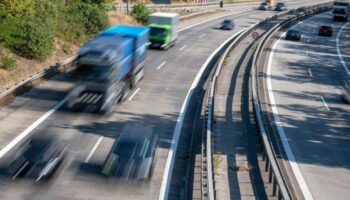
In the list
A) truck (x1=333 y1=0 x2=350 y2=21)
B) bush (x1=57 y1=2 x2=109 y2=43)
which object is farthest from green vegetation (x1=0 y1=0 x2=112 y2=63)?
truck (x1=333 y1=0 x2=350 y2=21)

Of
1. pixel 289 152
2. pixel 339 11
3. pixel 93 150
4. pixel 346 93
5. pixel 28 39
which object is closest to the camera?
pixel 93 150

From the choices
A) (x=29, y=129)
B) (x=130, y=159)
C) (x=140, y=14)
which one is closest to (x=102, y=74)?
(x=29, y=129)

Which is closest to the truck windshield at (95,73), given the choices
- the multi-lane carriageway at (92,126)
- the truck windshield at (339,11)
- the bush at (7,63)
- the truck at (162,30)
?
the multi-lane carriageway at (92,126)

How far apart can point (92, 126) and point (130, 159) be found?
6.91 meters

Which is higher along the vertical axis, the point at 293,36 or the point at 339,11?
the point at 339,11

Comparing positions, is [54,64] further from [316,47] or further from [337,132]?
[316,47]

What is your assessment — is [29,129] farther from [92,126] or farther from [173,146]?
[173,146]

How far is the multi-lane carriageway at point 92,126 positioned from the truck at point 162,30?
14.4ft

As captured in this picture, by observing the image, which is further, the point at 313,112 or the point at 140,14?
the point at 140,14

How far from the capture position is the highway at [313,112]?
21.1 meters

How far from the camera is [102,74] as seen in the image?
85.8ft

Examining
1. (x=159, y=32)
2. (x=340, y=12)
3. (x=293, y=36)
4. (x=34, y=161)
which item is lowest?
(x=34, y=161)

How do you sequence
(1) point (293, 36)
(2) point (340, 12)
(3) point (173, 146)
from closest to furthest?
1. (3) point (173, 146)
2. (1) point (293, 36)
3. (2) point (340, 12)

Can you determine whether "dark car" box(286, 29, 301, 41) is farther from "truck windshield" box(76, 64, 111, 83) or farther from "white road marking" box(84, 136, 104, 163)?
"white road marking" box(84, 136, 104, 163)
